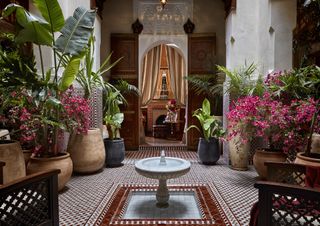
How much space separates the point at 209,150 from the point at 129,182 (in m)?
1.88

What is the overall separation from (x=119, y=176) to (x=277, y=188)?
3327 mm

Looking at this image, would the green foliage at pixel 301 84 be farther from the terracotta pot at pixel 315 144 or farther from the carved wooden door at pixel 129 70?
the carved wooden door at pixel 129 70

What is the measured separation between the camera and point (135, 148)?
7.42 meters

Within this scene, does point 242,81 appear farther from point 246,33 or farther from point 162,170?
point 162,170

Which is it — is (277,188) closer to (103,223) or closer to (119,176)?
(103,223)

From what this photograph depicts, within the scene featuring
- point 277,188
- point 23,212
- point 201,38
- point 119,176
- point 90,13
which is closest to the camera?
point 277,188

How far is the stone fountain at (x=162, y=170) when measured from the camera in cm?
313

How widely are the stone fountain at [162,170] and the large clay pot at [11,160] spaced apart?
1433 millimetres

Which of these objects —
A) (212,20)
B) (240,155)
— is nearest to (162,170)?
(240,155)

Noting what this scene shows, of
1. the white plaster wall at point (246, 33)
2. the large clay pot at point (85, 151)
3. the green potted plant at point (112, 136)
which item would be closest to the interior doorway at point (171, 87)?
the white plaster wall at point (246, 33)

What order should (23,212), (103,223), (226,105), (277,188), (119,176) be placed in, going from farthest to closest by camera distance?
(226,105) < (119,176) < (103,223) < (23,212) < (277,188)

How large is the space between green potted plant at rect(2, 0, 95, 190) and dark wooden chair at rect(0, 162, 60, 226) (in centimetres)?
117

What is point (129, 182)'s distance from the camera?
4.37 metres

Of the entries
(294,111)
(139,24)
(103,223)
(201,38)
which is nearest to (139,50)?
(139,24)
